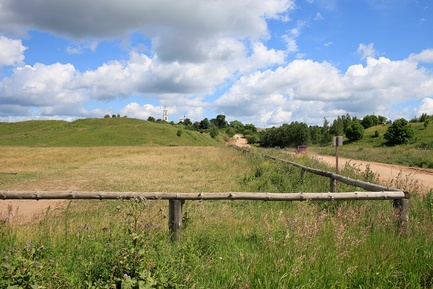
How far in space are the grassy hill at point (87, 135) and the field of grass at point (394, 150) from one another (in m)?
54.4

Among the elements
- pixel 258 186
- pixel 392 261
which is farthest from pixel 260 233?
pixel 258 186

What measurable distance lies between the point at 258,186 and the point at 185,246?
7.72 meters

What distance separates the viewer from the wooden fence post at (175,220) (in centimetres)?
476

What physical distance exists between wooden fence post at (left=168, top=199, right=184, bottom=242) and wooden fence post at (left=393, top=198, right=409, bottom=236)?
11.1ft

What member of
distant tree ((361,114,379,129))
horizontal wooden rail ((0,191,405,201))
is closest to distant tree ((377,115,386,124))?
distant tree ((361,114,379,129))

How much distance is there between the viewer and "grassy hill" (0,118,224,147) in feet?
284

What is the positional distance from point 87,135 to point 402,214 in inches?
3833

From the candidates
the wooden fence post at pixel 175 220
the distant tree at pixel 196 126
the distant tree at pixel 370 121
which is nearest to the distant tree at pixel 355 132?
the distant tree at pixel 370 121

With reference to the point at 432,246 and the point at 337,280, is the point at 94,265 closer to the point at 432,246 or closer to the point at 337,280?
the point at 337,280

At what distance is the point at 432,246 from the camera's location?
414cm

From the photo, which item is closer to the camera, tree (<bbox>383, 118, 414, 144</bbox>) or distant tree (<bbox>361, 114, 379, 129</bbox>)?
tree (<bbox>383, 118, 414, 144</bbox>)

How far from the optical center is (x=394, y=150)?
3178cm

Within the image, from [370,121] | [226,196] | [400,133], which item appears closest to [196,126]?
[370,121]

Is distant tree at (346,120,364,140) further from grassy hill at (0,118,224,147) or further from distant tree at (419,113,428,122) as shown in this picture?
grassy hill at (0,118,224,147)
